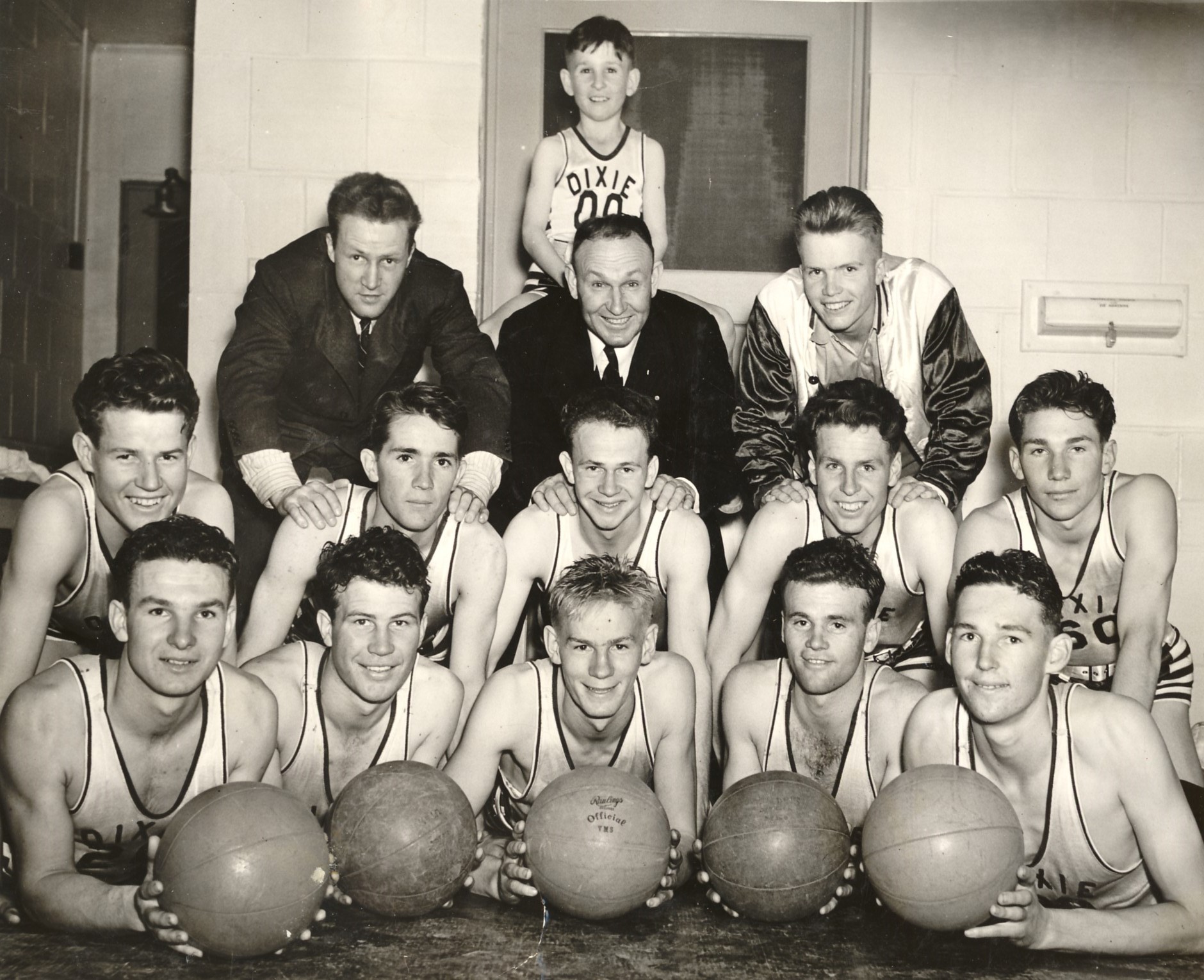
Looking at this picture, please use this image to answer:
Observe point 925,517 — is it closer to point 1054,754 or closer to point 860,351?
point 860,351

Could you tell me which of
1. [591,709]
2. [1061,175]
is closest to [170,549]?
[591,709]

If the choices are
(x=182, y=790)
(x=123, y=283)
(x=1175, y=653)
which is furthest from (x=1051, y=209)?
(x=123, y=283)

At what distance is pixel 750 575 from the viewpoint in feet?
13.5

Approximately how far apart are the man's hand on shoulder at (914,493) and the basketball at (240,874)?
93.9 inches

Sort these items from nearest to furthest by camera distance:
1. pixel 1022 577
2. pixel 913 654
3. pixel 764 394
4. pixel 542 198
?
1. pixel 1022 577
2. pixel 913 654
3. pixel 764 394
4. pixel 542 198

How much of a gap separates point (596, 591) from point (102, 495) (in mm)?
1624

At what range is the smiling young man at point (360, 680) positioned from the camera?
3.44 metres

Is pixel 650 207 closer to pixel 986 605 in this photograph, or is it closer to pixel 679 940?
pixel 986 605

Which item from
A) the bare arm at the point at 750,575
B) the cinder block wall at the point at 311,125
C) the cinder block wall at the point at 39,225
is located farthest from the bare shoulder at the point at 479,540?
the cinder block wall at the point at 39,225

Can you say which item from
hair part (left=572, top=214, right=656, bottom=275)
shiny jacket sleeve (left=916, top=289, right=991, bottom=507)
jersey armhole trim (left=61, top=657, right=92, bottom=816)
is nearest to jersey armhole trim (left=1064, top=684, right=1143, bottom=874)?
shiny jacket sleeve (left=916, top=289, right=991, bottom=507)

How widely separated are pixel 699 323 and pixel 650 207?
937 millimetres

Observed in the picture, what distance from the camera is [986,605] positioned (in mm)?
3238

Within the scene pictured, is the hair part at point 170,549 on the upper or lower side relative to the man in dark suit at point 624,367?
lower

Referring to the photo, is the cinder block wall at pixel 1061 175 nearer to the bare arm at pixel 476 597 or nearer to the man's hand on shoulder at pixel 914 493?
the man's hand on shoulder at pixel 914 493
